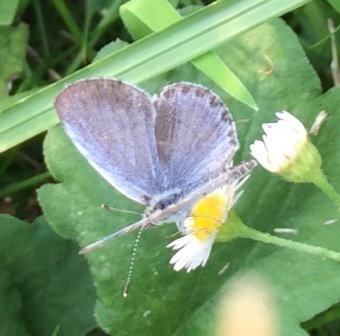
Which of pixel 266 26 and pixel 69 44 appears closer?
pixel 266 26

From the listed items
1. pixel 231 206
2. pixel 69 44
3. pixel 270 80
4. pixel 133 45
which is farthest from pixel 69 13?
pixel 231 206

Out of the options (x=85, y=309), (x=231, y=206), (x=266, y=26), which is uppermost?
(x=266, y=26)

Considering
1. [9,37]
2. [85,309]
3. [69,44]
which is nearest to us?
[85,309]

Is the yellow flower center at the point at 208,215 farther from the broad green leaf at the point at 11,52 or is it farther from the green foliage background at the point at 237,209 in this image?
the broad green leaf at the point at 11,52

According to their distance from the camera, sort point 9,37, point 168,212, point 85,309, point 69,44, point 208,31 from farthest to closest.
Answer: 1. point 69,44
2. point 9,37
3. point 85,309
4. point 208,31
5. point 168,212

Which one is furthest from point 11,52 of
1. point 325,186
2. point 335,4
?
point 325,186

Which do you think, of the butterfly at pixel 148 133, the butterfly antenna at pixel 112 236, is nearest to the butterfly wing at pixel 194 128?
the butterfly at pixel 148 133

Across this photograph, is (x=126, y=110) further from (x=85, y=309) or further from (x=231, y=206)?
(x=85, y=309)
